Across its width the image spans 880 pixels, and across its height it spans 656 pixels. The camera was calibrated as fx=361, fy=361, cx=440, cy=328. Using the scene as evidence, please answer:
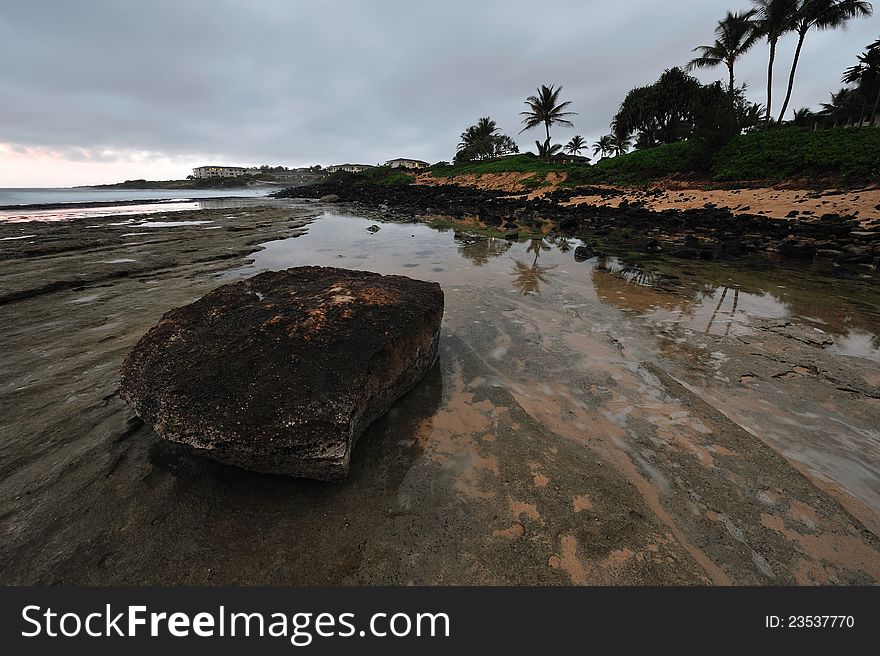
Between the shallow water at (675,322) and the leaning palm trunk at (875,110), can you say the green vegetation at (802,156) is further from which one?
the leaning palm trunk at (875,110)

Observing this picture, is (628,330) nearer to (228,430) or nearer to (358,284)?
(358,284)

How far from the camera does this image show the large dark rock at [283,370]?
1.91 meters

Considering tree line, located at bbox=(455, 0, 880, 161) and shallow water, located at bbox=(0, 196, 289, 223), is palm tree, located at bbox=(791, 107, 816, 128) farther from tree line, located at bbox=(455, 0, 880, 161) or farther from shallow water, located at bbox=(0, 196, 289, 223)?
shallow water, located at bbox=(0, 196, 289, 223)

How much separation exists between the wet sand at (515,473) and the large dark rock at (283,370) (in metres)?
0.25

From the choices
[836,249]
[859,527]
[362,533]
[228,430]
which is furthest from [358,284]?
[836,249]

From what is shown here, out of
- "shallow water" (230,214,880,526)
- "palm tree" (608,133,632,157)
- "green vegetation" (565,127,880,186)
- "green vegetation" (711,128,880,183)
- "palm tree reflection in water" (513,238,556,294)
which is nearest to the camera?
"shallow water" (230,214,880,526)

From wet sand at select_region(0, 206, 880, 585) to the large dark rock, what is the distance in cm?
25

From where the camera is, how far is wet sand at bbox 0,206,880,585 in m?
1.61

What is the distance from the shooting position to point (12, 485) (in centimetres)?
194

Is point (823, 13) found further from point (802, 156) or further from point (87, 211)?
point (87, 211)

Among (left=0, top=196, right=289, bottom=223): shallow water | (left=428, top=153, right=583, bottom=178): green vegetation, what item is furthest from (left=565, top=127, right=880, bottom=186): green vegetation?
(left=0, top=196, right=289, bottom=223): shallow water

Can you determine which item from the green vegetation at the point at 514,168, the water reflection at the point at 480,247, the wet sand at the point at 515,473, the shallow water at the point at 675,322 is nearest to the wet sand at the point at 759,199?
the shallow water at the point at 675,322

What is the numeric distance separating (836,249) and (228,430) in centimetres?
1262

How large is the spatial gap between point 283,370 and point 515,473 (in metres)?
1.51
